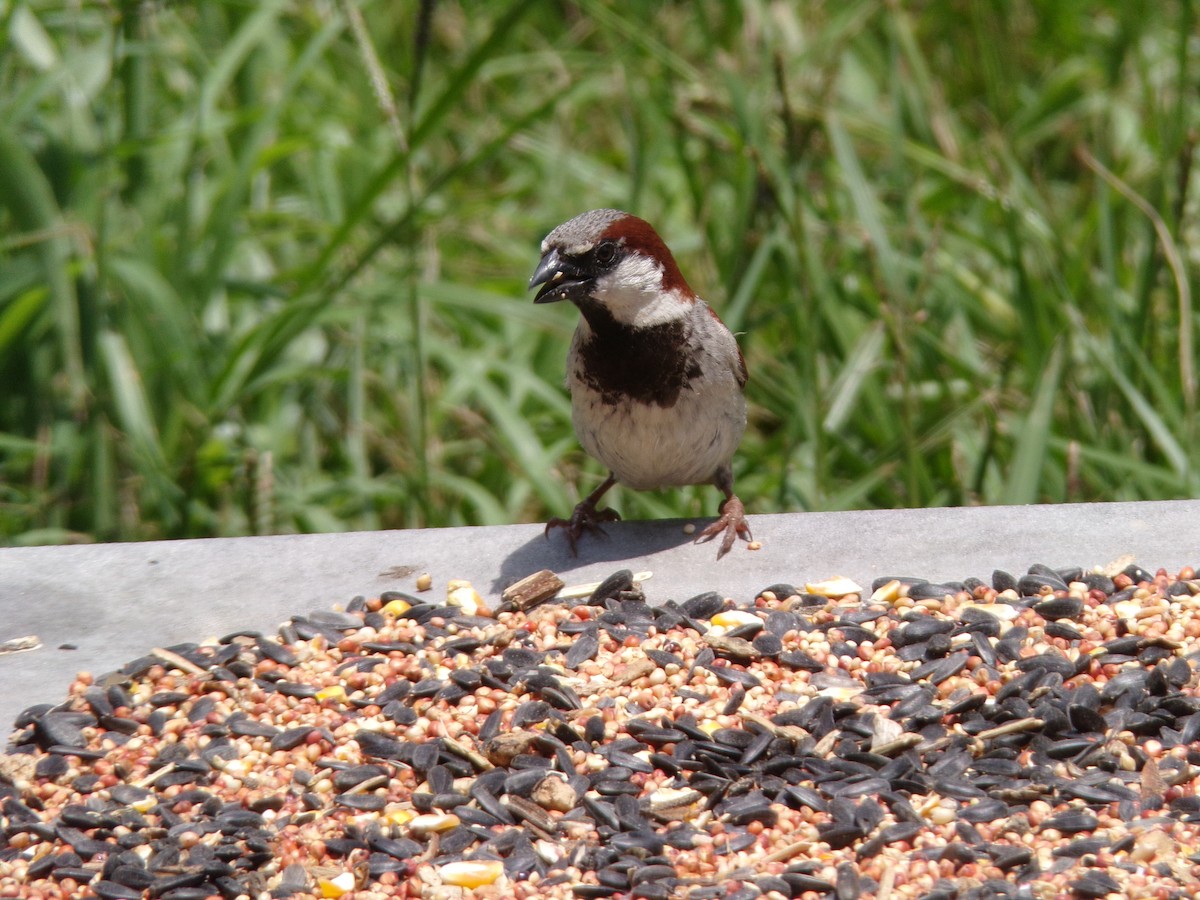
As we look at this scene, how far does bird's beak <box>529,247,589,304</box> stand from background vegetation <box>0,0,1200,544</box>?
0.44 meters

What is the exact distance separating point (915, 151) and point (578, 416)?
1.72 metres

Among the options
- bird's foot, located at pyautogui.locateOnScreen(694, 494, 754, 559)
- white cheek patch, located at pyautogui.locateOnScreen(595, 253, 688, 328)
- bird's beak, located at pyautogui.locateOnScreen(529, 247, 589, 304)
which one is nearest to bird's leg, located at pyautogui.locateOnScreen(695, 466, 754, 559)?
bird's foot, located at pyautogui.locateOnScreen(694, 494, 754, 559)

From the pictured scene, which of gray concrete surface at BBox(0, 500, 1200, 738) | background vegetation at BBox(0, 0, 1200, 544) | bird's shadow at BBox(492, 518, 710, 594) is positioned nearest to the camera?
gray concrete surface at BBox(0, 500, 1200, 738)

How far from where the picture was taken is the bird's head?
285 cm

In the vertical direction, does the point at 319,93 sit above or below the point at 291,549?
above

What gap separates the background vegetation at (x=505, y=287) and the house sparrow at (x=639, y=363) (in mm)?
330

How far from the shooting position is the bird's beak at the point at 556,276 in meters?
2.81

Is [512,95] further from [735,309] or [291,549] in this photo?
[291,549]

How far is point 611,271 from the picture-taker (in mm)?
2895

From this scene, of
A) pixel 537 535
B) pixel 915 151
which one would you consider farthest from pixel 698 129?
pixel 537 535

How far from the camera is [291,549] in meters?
2.78

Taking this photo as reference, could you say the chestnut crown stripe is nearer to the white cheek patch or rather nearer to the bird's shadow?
the white cheek patch

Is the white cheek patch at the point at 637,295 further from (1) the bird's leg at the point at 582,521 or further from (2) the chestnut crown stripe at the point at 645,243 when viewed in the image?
(1) the bird's leg at the point at 582,521

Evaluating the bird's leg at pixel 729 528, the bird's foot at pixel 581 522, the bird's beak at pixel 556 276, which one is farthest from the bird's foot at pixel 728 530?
the bird's beak at pixel 556 276
